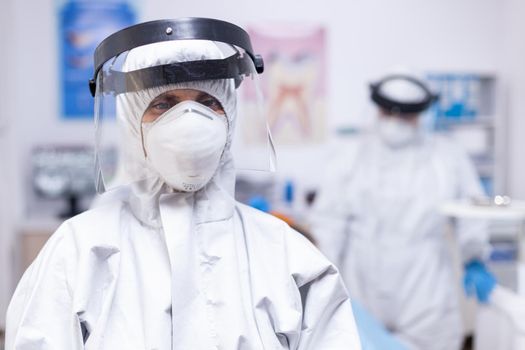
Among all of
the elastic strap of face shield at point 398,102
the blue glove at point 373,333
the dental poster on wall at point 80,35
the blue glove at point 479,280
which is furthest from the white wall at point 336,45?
the blue glove at point 373,333

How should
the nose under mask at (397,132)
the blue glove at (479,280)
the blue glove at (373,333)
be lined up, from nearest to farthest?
the blue glove at (373,333) → the blue glove at (479,280) → the nose under mask at (397,132)

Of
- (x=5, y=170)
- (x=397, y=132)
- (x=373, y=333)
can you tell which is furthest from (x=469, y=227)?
(x=5, y=170)

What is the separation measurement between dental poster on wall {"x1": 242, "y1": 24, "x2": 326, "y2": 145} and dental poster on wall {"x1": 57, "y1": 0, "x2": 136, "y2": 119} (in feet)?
2.64

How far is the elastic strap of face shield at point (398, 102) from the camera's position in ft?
8.00

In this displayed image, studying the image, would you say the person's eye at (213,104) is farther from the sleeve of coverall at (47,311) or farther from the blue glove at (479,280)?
the blue glove at (479,280)

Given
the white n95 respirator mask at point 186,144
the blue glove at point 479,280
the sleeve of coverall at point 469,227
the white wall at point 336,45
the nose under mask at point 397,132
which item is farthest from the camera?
the white wall at point 336,45

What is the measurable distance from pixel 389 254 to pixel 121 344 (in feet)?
5.48

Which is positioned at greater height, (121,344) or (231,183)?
(231,183)

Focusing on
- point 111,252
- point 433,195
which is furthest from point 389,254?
point 111,252

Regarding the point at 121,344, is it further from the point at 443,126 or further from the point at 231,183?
the point at 443,126

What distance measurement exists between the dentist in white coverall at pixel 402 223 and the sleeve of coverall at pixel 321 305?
1335 millimetres

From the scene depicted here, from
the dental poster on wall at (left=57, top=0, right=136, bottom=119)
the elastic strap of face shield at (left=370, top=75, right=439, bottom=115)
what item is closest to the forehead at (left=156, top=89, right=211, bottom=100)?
the elastic strap of face shield at (left=370, top=75, right=439, bottom=115)

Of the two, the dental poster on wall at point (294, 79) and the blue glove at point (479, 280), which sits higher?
the dental poster on wall at point (294, 79)

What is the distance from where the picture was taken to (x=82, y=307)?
3.03 feet
